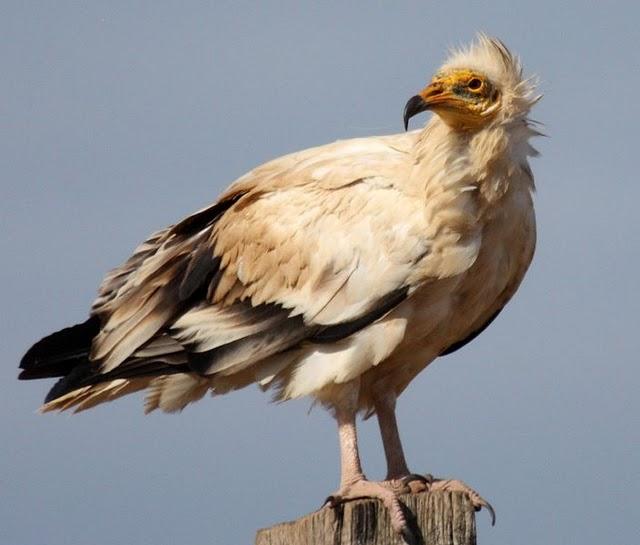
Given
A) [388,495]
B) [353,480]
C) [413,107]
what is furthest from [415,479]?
[413,107]

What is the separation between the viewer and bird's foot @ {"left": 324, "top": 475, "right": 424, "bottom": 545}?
7160 mm

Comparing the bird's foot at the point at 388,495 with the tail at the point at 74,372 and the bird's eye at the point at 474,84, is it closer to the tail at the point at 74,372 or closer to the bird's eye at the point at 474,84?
the tail at the point at 74,372

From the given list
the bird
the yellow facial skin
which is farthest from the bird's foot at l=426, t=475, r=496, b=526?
the yellow facial skin

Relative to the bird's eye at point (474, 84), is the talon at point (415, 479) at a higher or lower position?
lower

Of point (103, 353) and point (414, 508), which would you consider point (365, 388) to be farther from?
point (414, 508)

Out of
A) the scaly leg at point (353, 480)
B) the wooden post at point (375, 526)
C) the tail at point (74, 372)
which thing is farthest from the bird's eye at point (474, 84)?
the wooden post at point (375, 526)

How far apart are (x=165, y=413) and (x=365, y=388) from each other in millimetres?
1336

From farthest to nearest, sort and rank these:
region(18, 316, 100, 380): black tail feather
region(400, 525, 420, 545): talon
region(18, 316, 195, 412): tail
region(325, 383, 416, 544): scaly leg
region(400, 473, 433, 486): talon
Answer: region(18, 316, 100, 380): black tail feather, region(18, 316, 195, 412): tail, region(400, 473, 433, 486): talon, region(325, 383, 416, 544): scaly leg, region(400, 525, 420, 545): talon

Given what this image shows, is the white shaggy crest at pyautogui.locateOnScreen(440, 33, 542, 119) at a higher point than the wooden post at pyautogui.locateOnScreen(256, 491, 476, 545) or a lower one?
higher

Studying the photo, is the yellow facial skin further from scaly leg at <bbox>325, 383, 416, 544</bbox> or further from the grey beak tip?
scaly leg at <bbox>325, 383, 416, 544</bbox>

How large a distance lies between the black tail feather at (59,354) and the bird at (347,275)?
0.01 metres

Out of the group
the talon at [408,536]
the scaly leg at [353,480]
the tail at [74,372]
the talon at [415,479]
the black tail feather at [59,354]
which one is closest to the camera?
the talon at [408,536]

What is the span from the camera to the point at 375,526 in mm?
7277

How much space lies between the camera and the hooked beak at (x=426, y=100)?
8805 mm
